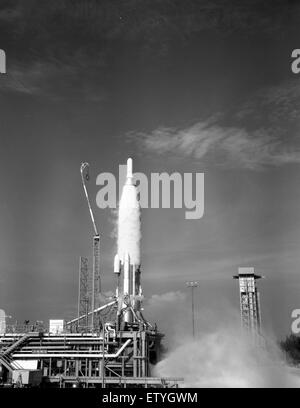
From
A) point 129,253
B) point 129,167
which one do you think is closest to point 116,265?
point 129,253

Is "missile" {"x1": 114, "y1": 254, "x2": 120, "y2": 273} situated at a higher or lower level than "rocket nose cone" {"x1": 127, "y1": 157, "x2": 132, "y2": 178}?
lower

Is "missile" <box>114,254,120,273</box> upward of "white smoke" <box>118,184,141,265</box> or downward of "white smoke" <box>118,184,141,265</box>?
downward

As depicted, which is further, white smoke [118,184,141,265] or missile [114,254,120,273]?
white smoke [118,184,141,265]

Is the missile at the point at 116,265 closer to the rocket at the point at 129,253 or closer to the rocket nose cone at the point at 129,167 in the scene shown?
the rocket at the point at 129,253

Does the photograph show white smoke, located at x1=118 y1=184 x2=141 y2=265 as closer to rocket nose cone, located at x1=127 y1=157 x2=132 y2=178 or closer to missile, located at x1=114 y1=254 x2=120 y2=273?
missile, located at x1=114 y1=254 x2=120 y2=273

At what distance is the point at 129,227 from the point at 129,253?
275 inches

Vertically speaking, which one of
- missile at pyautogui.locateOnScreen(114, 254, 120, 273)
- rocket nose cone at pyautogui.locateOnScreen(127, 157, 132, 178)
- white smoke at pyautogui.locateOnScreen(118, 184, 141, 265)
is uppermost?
rocket nose cone at pyautogui.locateOnScreen(127, 157, 132, 178)

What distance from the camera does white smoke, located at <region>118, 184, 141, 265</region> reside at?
128 m

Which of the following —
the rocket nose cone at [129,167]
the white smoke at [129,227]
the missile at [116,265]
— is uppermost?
the rocket nose cone at [129,167]

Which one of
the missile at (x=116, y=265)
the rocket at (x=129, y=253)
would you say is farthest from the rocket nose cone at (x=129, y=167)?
the missile at (x=116, y=265)

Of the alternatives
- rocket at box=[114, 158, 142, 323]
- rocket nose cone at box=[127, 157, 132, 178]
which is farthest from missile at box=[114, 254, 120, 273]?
rocket nose cone at box=[127, 157, 132, 178]

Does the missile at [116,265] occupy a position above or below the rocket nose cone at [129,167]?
below

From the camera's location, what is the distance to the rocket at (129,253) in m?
124
